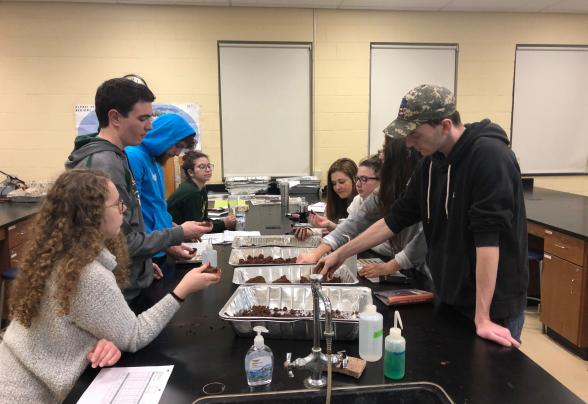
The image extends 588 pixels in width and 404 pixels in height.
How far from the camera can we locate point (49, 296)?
1.12 metres

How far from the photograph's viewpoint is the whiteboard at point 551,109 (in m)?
4.89

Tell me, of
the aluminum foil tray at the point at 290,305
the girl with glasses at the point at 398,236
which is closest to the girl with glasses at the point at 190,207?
the girl with glasses at the point at 398,236

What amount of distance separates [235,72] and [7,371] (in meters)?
3.97

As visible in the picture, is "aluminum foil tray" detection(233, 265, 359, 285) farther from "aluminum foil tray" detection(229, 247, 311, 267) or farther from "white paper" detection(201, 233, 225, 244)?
"white paper" detection(201, 233, 225, 244)

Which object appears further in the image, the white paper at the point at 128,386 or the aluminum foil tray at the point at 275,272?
the aluminum foil tray at the point at 275,272

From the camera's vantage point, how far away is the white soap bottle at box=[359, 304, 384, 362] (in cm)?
118

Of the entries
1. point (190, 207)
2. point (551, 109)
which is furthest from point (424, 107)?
point (551, 109)

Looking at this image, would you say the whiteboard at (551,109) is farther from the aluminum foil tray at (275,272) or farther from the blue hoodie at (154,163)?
the blue hoodie at (154,163)

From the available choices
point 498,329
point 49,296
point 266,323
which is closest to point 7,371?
point 49,296

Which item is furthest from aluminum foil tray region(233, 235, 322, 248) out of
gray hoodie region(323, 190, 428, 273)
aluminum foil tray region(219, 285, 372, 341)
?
aluminum foil tray region(219, 285, 372, 341)

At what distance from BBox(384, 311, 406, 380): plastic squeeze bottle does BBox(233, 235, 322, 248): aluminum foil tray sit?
1264mm

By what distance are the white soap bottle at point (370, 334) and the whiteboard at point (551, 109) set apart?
4523mm

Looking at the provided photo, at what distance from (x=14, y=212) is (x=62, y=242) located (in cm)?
294

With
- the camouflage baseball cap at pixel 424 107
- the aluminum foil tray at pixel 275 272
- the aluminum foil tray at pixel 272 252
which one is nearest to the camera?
the camouflage baseball cap at pixel 424 107
